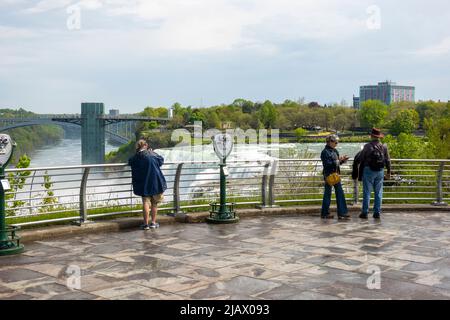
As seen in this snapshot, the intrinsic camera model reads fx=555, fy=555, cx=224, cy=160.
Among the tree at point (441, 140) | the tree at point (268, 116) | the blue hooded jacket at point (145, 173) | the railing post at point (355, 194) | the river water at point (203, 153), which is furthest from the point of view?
the tree at point (268, 116)

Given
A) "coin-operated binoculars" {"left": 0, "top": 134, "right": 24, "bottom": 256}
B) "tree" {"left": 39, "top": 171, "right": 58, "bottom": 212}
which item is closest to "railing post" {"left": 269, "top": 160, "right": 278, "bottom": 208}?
"tree" {"left": 39, "top": 171, "right": 58, "bottom": 212}

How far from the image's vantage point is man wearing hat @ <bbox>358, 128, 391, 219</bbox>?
1085 centimetres

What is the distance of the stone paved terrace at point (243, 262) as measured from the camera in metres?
5.94

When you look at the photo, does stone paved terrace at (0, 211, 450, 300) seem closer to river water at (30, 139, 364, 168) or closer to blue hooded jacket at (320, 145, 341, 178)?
blue hooded jacket at (320, 145, 341, 178)

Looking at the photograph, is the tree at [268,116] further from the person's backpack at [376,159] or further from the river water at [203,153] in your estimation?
the person's backpack at [376,159]

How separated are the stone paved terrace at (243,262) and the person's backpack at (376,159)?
115 centimetres

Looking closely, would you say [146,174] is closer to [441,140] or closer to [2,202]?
[2,202]

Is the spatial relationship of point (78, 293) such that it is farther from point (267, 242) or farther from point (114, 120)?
point (114, 120)

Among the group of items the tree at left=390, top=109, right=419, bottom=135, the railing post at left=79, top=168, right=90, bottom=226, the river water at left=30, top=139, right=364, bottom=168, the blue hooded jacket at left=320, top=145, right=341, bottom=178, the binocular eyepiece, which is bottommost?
the river water at left=30, top=139, right=364, bottom=168

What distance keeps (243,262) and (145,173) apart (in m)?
3.11

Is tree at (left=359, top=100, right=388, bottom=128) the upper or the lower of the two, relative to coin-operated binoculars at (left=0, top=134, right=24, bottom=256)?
upper

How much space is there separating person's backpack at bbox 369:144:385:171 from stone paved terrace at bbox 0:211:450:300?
115cm

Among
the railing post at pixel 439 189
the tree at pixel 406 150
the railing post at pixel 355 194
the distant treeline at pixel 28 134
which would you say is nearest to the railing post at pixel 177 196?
the railing post at pixel 355 194
